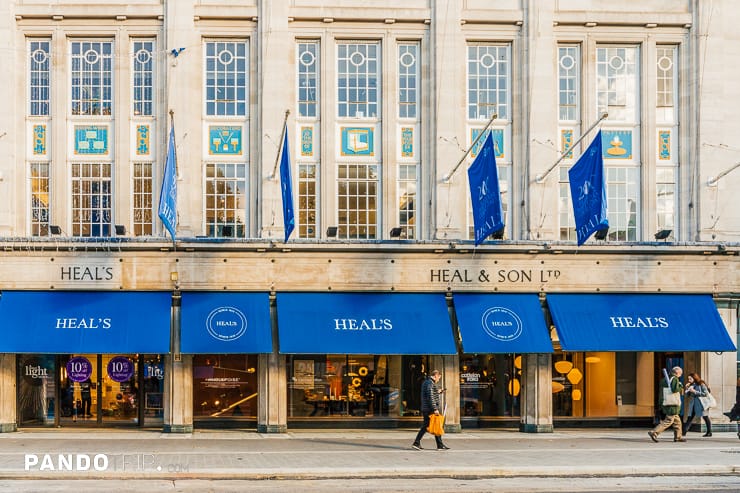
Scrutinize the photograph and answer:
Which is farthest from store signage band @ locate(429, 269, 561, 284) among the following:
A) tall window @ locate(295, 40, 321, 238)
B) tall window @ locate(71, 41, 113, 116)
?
tall window @ locate(71, 41, 113, 116)

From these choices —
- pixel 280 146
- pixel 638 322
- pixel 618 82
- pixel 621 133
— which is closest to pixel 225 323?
pixel 280 146

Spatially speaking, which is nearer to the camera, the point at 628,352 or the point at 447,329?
the point at 447,329

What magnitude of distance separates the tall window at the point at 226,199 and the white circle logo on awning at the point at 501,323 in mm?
6884

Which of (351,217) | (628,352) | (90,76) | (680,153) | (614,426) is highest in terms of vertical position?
(90,76)

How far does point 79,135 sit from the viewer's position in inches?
1028

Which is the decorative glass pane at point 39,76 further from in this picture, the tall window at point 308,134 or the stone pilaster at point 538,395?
the stone pilaster at point 538,395

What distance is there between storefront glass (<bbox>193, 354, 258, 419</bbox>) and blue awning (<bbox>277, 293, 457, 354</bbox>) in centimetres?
188

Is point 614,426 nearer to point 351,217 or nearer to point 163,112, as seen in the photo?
point 351,217

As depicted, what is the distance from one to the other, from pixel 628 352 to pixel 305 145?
10676 millimetres

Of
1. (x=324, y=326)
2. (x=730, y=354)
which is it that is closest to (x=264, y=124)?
(x=324, y=326)

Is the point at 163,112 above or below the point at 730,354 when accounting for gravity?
above

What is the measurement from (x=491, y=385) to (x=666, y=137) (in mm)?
Answer: 8444

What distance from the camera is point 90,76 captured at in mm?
26297

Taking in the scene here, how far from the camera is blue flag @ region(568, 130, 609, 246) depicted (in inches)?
899
